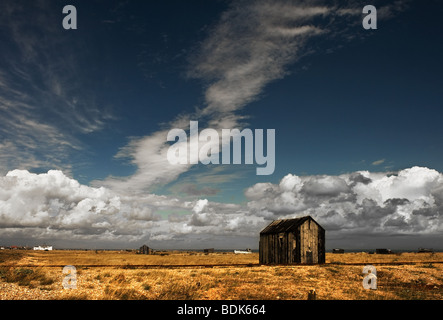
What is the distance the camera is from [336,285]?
2072cm

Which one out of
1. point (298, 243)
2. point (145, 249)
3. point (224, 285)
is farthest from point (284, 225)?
point (145, 249)

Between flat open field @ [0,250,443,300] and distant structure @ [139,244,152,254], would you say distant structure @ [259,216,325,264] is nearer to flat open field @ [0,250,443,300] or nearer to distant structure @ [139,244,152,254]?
flat open field @ [0,250,443,300]

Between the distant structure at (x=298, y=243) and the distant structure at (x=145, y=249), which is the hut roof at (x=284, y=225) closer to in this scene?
the distant structure at (x=298, y=243)

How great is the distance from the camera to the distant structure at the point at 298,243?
34.3m

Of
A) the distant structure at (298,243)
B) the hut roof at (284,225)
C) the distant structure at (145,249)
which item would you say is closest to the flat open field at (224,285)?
the distant structure at (298,243)

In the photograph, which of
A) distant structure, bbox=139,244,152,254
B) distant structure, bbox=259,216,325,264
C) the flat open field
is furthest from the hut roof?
distant structure, bbox=139,244,152,254

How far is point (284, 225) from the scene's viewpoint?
3762 centimetres

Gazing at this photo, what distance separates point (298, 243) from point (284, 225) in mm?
3551

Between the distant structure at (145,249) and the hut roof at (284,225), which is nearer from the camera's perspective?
the hut roof at (284,225)

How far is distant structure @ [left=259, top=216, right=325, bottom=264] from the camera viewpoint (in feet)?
113

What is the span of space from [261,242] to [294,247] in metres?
5.70

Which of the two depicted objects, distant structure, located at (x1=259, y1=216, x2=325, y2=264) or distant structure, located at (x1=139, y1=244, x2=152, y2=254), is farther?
distant structure, located at (x1=139, y1=244, x2=152, y2=254)

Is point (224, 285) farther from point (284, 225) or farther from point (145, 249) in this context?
point (145, 249)
